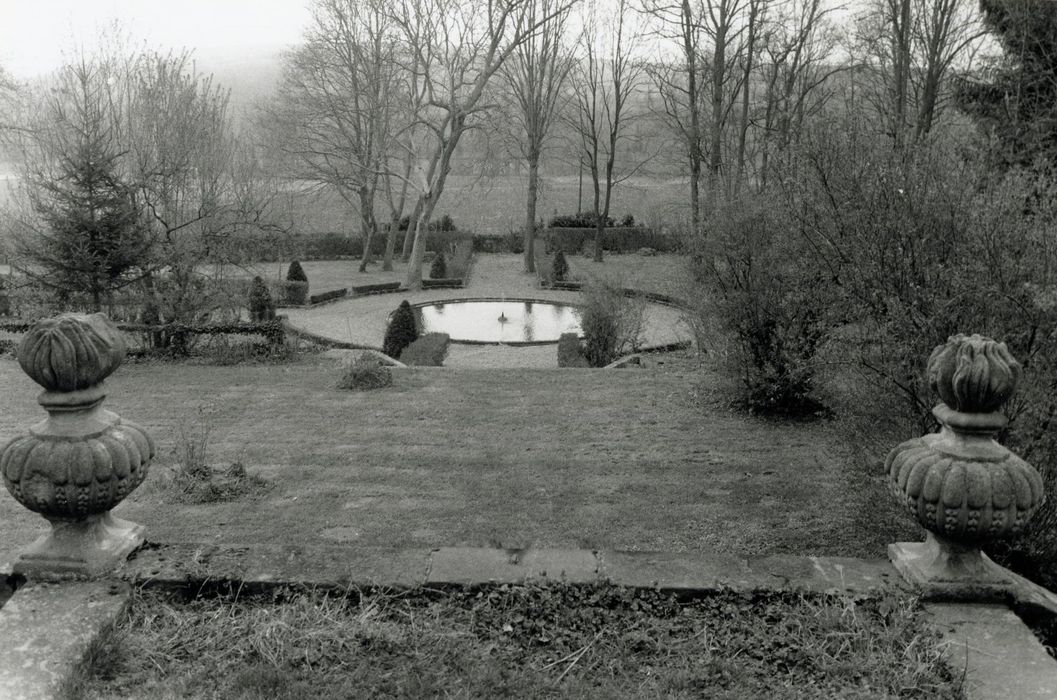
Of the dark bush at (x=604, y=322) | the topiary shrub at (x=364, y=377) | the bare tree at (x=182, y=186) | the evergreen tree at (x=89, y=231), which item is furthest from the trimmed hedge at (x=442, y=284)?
the topiary shrub at (x=364, y=377)

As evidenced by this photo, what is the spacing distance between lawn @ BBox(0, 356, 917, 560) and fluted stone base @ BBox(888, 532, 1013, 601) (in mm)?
1621

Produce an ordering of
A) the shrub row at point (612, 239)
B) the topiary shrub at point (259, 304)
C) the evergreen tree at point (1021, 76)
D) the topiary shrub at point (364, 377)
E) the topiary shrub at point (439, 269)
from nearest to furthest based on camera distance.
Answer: the topiary shrub at point (364, 377)
the evergreen tree at point (1021, 76)
the topiary shrub at point (259, 304)
the topiary shrub at point (439, 269)
the shrub row at point (612, 239)

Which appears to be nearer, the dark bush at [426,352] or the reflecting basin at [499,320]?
the dark bush at [426,352]

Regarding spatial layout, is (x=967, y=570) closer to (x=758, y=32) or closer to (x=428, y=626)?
(x=428, y=626)

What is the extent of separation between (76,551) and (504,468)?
4640mm

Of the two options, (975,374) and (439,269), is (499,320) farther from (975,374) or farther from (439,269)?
Answer: (975,374)

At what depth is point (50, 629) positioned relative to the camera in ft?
10.8

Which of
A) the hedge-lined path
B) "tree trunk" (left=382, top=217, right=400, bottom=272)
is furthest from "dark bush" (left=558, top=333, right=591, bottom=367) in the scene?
"tree trunk" (left=382, top=217, right=400, bottom=272)

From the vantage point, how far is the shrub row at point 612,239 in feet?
122

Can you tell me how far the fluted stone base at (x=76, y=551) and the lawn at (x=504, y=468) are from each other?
2.21 meters

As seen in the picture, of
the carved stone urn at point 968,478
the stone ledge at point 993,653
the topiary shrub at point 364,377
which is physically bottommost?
the topiary shrub at point 364,377

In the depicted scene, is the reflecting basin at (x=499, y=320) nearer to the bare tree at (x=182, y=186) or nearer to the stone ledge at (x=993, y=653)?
the bare tree at (x=182, y=186)

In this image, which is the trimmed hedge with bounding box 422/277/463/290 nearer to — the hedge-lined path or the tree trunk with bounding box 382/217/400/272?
the hedge-lined path

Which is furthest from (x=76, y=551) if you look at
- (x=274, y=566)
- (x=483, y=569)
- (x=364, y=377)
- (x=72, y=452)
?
(x=364, y=377)
